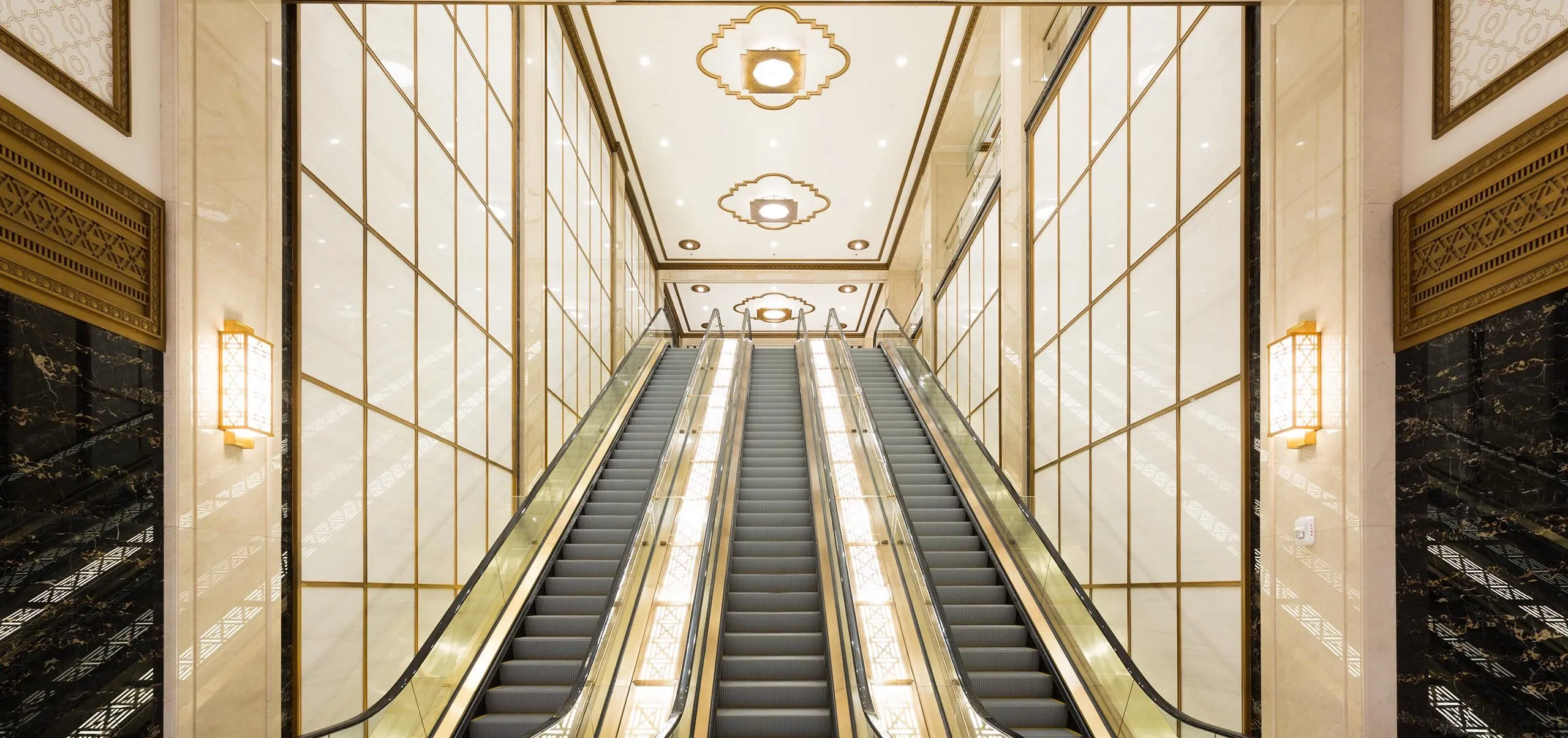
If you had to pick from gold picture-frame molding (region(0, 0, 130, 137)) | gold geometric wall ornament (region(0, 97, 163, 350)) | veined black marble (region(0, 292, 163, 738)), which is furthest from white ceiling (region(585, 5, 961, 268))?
veined black marble (region(0, 292, 163, 738))

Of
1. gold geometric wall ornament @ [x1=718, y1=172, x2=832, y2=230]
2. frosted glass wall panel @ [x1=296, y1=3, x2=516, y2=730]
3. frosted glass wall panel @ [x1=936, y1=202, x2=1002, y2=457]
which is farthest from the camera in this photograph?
gold geometric wall ornament @ [x1=718, y1=172, x2=832, y2=230]

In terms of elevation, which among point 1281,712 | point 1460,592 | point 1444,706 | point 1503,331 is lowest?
point 1281,712

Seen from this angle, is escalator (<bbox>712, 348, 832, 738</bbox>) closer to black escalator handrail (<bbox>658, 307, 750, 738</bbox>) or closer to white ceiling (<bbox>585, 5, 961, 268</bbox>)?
black escalator handrail (<bbox>658, 307, 750, 738</bbox>)

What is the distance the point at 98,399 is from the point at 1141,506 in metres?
6.44

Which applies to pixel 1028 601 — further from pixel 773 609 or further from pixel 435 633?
pixel 435 633

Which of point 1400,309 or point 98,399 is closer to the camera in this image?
point 98,399

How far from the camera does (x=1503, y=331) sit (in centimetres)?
362

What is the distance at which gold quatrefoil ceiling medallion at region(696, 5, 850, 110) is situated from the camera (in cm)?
1238

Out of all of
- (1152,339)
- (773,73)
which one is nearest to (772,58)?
(773,73)

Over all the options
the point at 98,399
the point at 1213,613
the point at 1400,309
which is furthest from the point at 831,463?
the point at 98,399

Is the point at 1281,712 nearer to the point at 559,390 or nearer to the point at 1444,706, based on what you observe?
the point at 1444,706

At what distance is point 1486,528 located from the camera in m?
3.70

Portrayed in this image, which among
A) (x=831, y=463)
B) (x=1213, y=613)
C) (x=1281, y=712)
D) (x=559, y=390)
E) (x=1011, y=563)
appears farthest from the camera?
(x=559, y=390)

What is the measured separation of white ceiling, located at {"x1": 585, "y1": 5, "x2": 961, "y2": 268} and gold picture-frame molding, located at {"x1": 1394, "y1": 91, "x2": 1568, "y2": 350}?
241 inches
